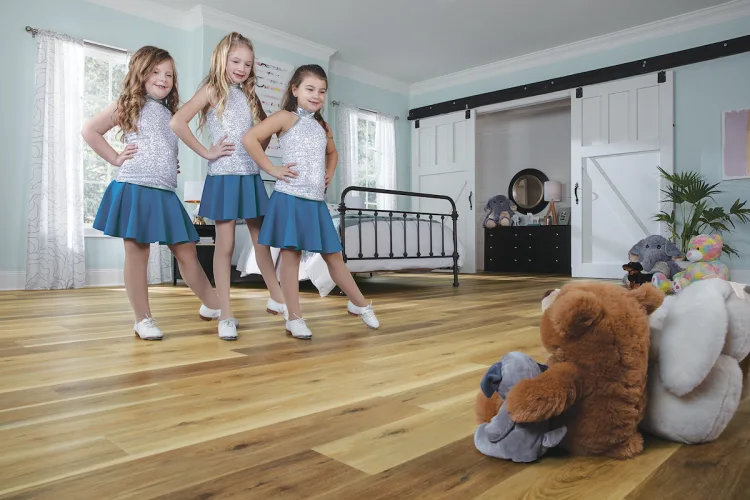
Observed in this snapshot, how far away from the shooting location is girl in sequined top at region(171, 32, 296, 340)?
2.05 meters

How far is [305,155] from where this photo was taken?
207 cm

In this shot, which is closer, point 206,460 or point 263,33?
point 206,460

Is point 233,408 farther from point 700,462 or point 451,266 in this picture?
point 451,266

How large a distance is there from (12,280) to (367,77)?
464 centimetres

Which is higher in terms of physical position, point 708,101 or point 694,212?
point 708,101

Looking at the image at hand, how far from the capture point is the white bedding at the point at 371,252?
386 cm

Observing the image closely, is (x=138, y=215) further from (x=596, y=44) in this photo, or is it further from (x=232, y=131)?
(x=596, y=44)

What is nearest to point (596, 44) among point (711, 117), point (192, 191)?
point (711, 117)

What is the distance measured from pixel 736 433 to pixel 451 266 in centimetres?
400

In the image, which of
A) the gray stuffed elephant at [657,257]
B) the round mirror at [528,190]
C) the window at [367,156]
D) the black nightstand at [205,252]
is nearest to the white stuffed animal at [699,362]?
the gray stuffed elephant at [657,257]

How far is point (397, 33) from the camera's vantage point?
5.84 m

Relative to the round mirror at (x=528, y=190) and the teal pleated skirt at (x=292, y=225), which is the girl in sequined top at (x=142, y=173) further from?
the round mirror at (x=528, y=190)

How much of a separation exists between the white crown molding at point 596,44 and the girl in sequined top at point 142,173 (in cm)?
528

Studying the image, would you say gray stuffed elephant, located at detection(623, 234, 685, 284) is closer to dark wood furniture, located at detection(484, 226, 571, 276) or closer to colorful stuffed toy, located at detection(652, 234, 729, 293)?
colorful stuffed toy, located at detection(652, 234, 729, 293)
